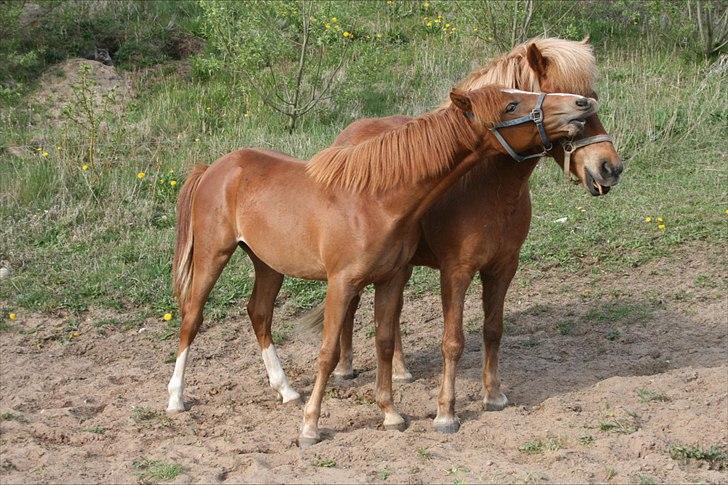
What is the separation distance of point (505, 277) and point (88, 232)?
4475 mm

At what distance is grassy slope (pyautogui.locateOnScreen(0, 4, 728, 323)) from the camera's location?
24.8 feet

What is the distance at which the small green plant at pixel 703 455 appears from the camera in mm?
4309

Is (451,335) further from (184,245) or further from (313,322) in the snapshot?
(184,245)

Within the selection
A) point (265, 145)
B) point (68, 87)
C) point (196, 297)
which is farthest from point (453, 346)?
point (68, 87)

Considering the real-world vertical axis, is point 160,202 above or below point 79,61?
below

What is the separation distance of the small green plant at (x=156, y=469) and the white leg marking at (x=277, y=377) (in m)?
1.37

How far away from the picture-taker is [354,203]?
4777mm

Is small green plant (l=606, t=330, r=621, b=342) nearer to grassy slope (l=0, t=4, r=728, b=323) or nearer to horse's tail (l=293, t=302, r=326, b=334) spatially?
grassy slope (l=0, t=4, r=728, b=323)

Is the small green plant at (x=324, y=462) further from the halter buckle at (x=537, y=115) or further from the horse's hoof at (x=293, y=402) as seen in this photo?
Result: the halter buckle at (x=537, y=115)

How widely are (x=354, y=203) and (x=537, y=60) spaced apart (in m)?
1.21

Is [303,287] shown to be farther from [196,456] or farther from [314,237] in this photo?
[196,456]

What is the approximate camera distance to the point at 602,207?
341 inches

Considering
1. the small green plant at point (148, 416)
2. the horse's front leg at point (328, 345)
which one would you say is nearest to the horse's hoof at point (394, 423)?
the horse's front leg at point (328, 345)

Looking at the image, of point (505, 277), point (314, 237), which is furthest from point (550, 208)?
point (314, 237)
